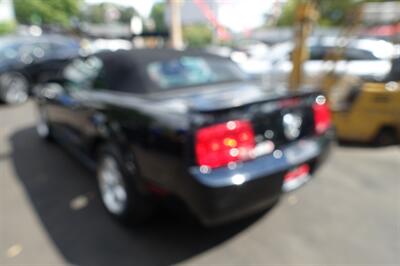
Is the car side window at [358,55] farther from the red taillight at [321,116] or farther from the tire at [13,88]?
the tire at [13,88]

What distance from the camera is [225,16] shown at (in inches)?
987

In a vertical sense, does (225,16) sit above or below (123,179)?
above

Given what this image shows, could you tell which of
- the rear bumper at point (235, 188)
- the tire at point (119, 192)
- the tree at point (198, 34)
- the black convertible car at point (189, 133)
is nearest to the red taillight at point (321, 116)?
the black convertible car at point (189, 133)

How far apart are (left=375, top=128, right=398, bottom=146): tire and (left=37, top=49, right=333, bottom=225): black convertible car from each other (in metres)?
2.04

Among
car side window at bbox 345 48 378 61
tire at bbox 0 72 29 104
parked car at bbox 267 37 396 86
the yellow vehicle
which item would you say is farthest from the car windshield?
tire at bbox 0 72 29 104

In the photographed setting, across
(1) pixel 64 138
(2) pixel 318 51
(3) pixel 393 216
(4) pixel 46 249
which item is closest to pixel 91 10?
(1) pixel 64 138

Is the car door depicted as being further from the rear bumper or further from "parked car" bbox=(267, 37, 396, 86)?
"parked car" bbox=(267, 37, 396, 86)

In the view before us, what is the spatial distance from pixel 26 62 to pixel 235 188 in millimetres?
7284

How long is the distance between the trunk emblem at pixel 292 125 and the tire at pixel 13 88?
6.88m

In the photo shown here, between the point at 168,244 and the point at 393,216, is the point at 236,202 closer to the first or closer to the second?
the point at 168,244

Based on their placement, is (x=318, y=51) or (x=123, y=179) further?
(x=318, y=51)

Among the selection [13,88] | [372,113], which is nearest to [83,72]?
[372,113]

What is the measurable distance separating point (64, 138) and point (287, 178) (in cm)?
272

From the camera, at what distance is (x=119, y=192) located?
297cm
